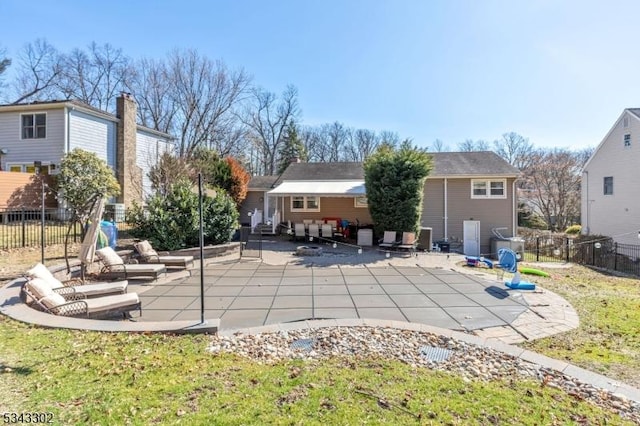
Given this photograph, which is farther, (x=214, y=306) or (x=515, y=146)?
(x=515, y=146)

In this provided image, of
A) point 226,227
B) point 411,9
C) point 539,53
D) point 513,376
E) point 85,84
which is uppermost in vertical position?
point 85,84

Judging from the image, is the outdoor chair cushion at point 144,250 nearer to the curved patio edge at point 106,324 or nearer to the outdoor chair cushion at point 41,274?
the outdoor chair cushion at point 41,274

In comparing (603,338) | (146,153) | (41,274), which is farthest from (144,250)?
(146,153)

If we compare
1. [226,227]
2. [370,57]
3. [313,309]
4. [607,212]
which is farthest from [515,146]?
[313,309]

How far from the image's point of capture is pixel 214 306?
8.33 metres

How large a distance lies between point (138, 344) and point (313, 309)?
389 centimetres

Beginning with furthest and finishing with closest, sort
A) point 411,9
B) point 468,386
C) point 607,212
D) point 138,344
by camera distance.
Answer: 1. point 607,212
2. point 411,9
3. point 138,344
4. point 468,386

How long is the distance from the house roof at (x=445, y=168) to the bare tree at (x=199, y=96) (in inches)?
681

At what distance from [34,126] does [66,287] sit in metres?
20.3

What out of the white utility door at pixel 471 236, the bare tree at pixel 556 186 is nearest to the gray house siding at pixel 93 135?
the white utility door at pixel 471 236

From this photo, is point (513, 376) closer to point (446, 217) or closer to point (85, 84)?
point (446, 217)

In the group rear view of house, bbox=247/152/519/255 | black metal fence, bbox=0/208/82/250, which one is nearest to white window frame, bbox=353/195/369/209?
rear view of house, bbox=247/152/519/255

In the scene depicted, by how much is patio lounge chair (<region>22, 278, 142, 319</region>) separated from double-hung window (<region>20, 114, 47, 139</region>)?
19.9 m

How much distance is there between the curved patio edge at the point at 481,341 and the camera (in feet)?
15.5
